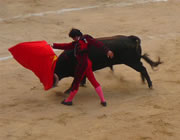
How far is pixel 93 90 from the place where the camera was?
21.7 feet

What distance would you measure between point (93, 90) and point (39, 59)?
39.2 inches

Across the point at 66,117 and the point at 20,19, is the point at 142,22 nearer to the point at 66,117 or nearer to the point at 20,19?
the point at 20,19

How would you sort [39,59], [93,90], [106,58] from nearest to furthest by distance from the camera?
[39,59]
[106,58]
[93,90]

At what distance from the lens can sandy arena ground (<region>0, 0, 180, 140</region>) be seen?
206 inches

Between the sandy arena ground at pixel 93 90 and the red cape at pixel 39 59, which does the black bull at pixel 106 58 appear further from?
the sandy arena ground at pixel 93 90

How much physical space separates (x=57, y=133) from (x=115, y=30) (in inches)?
181

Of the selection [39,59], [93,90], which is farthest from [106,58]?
[39,59]

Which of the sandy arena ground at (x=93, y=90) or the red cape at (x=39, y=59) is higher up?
the red cape at (x=39, y=59)

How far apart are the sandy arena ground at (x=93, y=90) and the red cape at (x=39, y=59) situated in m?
0.33

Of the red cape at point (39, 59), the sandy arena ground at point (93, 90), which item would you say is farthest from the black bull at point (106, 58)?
the sandy arena ground at point (93, 90)

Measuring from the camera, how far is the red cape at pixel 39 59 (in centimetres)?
614

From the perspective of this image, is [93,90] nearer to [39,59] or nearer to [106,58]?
[106,58]

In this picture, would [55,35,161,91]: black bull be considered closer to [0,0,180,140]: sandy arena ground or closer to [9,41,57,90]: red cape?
[9,41,57,90]: red cape

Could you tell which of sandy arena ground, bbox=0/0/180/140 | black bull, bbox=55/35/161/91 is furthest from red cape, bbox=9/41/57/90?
sandy arena ground, bbox=0/0/180/140
